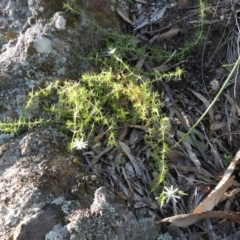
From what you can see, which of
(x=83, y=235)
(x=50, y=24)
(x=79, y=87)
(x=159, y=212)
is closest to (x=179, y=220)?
(x=159, y=212)

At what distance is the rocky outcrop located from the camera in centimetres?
167

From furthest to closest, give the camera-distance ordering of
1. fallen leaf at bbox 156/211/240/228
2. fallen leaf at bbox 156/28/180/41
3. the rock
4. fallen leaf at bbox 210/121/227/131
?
fallen leaf at bbox 156/28/180/41, fallen leaf at bbox 210/121/227/131, fallen leaf at bbox 156/211/240/228, the rock

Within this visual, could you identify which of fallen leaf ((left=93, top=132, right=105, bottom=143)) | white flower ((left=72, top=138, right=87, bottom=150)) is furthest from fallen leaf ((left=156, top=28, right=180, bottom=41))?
white flower ((left=72, top=138, right=87, bottom=150))

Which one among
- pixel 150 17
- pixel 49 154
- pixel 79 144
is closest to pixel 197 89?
pixel 150 17

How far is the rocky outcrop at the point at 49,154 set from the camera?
5.49 ft

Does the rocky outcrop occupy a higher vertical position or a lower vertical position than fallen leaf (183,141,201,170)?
higher

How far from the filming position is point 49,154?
6.09ft

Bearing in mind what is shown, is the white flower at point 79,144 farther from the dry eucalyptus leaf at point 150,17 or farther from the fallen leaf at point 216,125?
the dry eucalyptus leaf at point 150,17

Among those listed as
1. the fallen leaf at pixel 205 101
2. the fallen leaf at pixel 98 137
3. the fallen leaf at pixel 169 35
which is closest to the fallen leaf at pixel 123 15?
the fallen leaf at pixel 169 35

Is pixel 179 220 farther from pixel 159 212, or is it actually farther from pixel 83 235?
pixel 83 235

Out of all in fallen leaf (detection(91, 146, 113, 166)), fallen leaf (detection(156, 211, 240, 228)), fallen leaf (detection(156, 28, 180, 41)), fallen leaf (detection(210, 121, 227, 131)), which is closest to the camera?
fallen leaf (detection(156, 211, 240, 228))

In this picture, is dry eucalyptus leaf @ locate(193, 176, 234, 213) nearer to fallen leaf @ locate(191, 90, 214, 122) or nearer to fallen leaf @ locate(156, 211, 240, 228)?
fallen leaf @ locate(156, 211, 240, 228)

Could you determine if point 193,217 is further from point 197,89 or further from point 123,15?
point 123,15

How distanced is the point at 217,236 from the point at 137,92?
2.41 feet
